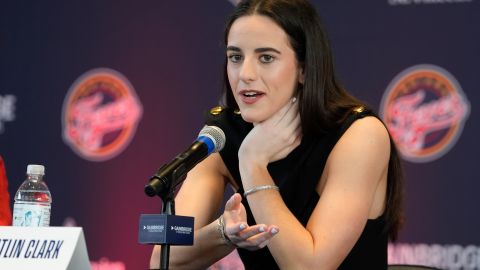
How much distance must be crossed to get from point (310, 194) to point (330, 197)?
0.56ft

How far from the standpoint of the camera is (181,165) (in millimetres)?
1461

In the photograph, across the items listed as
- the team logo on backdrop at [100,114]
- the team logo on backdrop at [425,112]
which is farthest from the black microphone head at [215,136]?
the team logo on backdrop at [100,114]

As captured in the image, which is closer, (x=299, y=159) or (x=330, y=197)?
(x=330, y=197)

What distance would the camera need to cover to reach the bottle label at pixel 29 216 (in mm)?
1909

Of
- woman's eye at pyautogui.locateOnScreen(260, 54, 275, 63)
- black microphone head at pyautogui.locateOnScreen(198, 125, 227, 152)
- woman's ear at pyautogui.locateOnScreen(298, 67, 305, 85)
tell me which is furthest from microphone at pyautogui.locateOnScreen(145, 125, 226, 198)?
woman's ear at pyautogui.locateOnScreen(298, 67, 305, 85)

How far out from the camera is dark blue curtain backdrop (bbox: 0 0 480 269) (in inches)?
123

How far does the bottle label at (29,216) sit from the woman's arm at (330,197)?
1.67ft

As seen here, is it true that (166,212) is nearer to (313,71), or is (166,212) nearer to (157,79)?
(313,71)

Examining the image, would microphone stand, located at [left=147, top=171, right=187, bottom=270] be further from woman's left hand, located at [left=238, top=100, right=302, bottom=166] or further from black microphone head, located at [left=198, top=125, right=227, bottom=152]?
woman's left hand, located at [left=238, top=100, right=302, bottom=166]

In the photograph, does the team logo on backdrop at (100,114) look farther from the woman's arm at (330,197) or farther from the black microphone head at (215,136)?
the black microphone head at (215,136)

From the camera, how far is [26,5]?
13.1 feet

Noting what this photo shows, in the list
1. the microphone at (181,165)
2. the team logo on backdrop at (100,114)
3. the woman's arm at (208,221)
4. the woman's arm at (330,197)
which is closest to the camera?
the microphone at (181,165)

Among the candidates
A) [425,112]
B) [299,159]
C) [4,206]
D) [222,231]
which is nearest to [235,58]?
[299,159]

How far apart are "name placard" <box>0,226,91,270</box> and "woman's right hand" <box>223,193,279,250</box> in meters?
0.31
